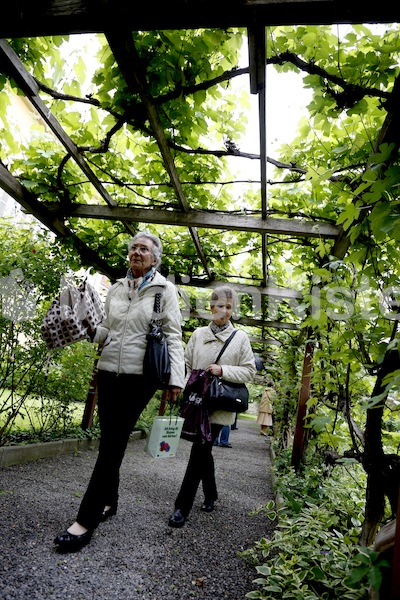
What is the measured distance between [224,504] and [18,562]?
209cm

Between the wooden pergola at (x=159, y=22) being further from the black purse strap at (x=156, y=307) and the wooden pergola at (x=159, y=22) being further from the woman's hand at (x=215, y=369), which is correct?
the woman's hand at (x=215, y=369)

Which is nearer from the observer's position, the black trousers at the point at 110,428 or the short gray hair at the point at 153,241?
the black trousers at the point at 110,428

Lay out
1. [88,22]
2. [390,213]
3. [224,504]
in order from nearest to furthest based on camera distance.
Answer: [390,213] → [88,22] → [224,504]

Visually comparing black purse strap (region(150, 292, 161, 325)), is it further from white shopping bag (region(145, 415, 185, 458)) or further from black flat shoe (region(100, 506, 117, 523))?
black flat shoe (region(100, 506, 117, 523))

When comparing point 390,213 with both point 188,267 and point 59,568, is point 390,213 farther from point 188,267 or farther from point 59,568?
point 188,267

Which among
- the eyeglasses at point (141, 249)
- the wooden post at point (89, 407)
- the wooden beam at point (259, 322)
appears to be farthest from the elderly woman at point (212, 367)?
the wooden beam at point (259, 322)

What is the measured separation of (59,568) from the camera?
1.78 meters

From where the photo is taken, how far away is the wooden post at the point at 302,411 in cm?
466

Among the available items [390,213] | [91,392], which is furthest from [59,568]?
[91,392]

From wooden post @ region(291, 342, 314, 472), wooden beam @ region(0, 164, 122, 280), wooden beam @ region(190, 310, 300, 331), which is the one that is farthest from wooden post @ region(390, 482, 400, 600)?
wooden beam @ region(190, 310, 300, 331)

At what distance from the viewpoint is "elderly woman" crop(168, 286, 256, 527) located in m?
2.64

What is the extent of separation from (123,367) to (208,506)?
5.58ft

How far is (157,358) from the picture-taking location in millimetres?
2160

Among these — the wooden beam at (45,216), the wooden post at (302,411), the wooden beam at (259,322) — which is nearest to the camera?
the wooden beam at (45,216)
